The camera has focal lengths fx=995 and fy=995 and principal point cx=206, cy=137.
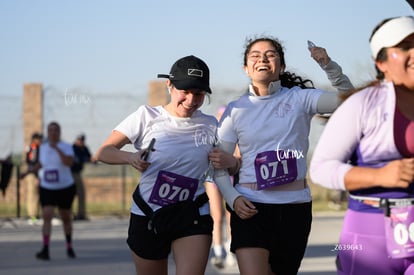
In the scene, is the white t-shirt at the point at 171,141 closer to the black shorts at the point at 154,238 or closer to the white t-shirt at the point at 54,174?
the black shorts at the point at 154,238

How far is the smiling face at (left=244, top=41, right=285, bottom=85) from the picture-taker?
5762 millimetres

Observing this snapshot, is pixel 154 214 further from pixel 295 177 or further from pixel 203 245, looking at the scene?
pixel 295 177

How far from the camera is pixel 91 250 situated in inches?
518

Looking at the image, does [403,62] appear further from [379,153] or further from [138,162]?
[138,162]

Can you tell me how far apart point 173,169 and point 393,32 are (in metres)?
2.23

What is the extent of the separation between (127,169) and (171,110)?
1646cm

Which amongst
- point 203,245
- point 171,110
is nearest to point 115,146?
point 171,110

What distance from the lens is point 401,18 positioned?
4.07m

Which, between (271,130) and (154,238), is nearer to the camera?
(271,130)

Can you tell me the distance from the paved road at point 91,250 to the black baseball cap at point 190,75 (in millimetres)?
4495

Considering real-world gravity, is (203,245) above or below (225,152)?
below

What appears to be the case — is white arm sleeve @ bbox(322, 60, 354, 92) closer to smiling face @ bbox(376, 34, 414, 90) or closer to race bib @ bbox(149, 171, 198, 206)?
race bib @ bbox(149, 171, 198, 206)

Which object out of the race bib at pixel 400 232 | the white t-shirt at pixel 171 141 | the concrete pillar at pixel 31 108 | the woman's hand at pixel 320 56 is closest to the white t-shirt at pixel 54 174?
the white t-shirt at pixel 171 141

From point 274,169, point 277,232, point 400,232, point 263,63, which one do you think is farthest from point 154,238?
point 400,232
